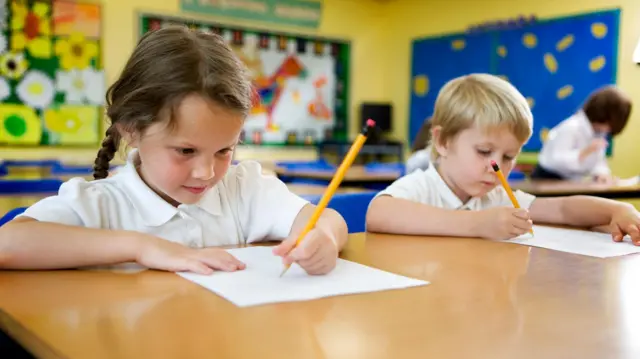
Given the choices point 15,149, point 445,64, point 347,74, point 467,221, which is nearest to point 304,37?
point 347,74

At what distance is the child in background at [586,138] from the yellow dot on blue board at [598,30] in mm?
1594

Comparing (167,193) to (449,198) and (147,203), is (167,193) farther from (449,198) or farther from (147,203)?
(449,198)

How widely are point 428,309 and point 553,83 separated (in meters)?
5.29

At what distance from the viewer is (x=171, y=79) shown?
3.19ft

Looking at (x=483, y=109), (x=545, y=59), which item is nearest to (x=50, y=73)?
(x=545, y=59)

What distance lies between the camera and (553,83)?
5.48m

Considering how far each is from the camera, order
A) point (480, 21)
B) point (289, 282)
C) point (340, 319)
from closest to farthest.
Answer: point (340, 319)
point (289, 282)
point (480, 21)

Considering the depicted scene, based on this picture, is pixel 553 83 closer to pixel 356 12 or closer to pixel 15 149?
pixel 356 12

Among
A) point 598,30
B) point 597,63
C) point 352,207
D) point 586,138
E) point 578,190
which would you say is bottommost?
point 578,190

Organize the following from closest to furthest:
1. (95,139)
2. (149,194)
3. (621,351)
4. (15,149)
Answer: (621,351), (149,194), (15,149), (95,139)

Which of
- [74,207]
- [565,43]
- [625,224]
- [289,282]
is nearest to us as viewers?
[289,282]

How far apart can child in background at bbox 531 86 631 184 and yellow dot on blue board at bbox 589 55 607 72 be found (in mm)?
1526

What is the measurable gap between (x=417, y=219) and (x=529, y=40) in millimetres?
4919

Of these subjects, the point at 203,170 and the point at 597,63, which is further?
→ the point at 597,63
